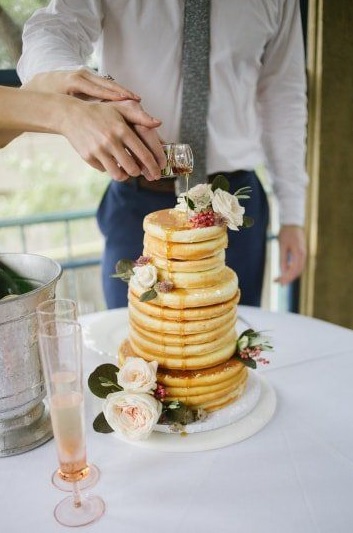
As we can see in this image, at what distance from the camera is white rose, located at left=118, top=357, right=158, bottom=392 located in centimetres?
100

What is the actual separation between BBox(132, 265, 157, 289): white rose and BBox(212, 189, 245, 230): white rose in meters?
0.17

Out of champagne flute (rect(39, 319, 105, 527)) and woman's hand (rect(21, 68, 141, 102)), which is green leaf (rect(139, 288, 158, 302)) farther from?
woman's hand (rect(21, 68, 141, 102))

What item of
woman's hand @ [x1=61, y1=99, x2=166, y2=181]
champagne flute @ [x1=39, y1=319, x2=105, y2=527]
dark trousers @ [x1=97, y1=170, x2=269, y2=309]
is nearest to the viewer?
champagne flute @ [x1=39, y1=319, x2=105, y2=527]

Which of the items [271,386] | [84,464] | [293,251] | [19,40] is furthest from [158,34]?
[84,464]

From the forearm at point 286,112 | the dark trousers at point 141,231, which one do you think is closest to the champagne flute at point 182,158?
the dark trousers at point 141,231

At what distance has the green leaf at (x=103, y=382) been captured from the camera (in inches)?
41.5

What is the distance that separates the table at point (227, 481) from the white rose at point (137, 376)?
0.13 metres

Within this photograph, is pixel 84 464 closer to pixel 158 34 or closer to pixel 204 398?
pixel 204 398

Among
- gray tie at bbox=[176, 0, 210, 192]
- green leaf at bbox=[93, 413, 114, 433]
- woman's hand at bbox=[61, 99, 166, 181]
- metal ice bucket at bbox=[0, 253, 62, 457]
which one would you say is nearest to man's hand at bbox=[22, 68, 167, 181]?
woman's hand at bbox=[61, 99, 166, 181]

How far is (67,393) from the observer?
806 mm

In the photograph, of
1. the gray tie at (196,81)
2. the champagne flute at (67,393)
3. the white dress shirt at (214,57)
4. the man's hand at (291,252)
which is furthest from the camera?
the man's hand at (291,252)

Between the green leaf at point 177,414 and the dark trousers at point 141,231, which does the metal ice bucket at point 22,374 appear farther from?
the dark trousers at point 141,231

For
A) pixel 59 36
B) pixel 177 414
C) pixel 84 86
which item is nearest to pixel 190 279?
pixel 177 414

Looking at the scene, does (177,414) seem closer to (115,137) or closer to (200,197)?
(200,197)
